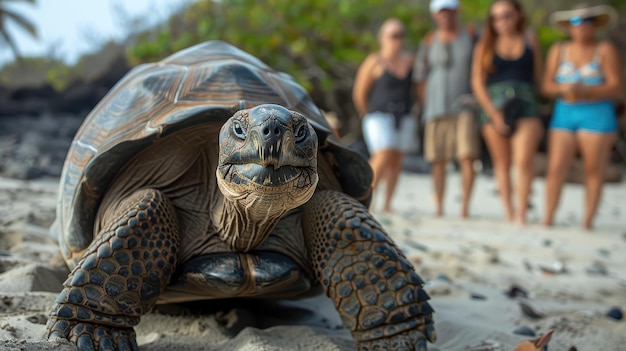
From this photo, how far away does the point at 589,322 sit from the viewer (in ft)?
7.39

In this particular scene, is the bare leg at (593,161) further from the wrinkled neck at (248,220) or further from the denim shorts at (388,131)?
the wrinkled neck at (248,220)

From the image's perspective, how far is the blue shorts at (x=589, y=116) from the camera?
4.84m

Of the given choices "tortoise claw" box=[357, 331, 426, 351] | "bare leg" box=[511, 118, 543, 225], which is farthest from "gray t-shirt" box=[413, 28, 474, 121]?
"tortoise claw" box=[357, 331, 426, 351]

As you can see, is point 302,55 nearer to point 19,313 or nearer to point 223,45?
point 223,45

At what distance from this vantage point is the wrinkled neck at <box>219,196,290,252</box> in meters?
1.44

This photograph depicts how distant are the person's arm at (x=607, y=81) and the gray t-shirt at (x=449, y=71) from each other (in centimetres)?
97

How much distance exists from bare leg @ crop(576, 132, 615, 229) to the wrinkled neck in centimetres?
400

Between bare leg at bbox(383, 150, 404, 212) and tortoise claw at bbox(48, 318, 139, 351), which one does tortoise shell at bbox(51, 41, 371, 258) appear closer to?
tortoise claw at bbox(48, 318, 139, 351)

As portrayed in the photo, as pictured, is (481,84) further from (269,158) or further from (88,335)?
(88,335)

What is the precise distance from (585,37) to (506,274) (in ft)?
8.64

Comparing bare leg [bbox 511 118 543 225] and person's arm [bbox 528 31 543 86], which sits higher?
person's arm [bbox 528 31 543 86]

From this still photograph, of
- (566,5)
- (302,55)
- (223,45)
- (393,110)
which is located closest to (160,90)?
(223,45)

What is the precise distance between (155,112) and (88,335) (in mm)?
728

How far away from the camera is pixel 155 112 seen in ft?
6.26
